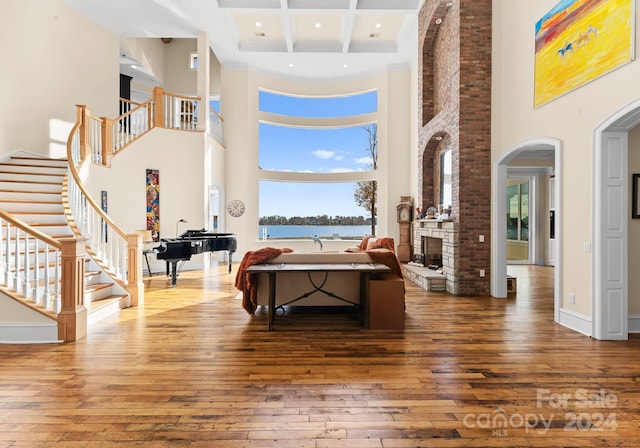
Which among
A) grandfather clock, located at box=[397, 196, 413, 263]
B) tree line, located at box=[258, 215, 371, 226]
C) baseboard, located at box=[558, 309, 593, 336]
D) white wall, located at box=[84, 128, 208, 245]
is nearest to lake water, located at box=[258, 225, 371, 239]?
tree line, located at box=[258, 215, 371, 226]

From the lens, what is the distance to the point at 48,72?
837cm

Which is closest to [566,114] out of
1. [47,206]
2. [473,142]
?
[473,142]

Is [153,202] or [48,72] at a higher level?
[48,72]

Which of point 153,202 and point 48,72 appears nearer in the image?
point 48,72

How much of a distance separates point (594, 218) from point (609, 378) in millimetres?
1875

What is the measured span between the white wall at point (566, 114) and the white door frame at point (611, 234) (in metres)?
0.14

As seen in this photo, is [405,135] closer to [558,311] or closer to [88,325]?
[558,311]

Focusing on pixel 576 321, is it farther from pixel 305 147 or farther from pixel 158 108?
pixel 305 147

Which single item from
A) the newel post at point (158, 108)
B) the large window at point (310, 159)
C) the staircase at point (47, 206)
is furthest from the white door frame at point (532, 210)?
the staircase at point (47, 206)

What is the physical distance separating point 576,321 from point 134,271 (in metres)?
6.29

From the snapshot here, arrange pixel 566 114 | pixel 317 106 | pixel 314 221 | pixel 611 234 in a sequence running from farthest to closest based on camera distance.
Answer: pixel 317 106, pixel 314 221, pixel 566 114, pixel 611 234

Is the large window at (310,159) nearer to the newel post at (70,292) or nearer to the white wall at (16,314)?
the newel post at (70,292)

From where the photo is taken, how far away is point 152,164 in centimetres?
919

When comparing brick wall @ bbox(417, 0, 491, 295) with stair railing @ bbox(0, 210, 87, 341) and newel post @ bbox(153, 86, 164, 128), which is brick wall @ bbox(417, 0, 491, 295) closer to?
stair railing @ bbox(0, 210, 87, 341)
